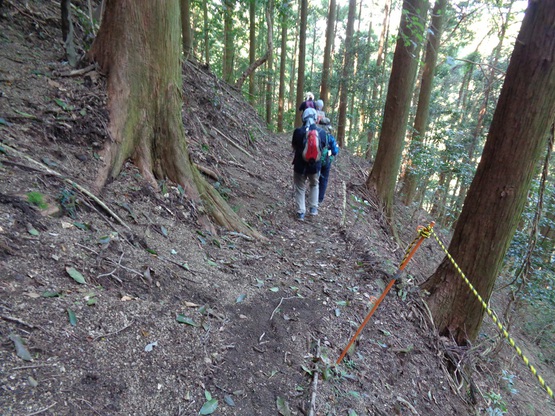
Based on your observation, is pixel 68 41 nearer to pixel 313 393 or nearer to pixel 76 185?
pixel 76 185

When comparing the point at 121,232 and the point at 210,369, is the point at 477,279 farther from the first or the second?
the point at 121,232

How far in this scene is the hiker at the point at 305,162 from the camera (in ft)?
19.2

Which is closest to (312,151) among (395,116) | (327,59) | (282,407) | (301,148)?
(301,148)

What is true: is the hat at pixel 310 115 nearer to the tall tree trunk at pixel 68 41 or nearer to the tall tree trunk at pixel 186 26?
the tall tree trunk at pixel 68 41

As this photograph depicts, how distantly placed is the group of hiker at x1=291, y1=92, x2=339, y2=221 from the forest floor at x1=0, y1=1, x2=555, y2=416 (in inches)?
42.7

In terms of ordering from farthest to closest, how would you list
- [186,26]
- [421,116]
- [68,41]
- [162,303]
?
[421,116]
[186,26]
[68,41]
[162,303]

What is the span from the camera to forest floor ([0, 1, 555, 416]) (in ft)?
6.01

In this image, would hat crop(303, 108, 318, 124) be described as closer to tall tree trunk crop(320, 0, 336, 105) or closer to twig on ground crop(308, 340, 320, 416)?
twig on ground crop(308, 340, 320, 416)

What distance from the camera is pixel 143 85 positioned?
12.3 ft

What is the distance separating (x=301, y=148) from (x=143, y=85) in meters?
2.96

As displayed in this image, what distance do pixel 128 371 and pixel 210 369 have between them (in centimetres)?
56

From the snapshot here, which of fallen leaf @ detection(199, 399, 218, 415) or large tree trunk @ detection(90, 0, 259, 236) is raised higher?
large tree trunk @ detection(90, 0, 259, 236)

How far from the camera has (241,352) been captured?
2.54 m

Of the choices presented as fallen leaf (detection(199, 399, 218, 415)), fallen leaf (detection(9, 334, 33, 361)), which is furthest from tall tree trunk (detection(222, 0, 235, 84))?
fallen leaf (detection(199, 399, 218, 415))
